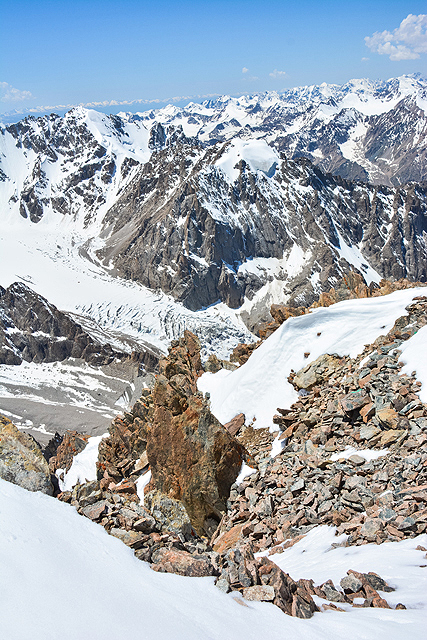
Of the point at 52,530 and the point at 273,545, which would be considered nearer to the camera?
the point at 52,530

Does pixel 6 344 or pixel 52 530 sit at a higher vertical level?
pixel 52 530

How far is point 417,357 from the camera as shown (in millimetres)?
16641

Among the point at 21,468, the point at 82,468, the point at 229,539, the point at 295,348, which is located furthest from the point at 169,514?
the point at 82,468

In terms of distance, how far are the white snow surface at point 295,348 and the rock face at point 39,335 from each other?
158m

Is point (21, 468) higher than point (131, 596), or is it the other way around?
point (131, 596)

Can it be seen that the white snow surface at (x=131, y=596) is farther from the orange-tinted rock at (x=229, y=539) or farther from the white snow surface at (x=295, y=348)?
the white snow surface at (x=295, y=348)

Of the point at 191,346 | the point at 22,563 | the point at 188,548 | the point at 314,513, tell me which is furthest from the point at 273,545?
the point at 191,346

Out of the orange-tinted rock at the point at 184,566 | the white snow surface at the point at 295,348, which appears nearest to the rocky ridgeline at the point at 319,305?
the white snow surface at the point at 295,348

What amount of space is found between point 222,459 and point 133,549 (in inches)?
341

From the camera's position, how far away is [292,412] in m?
20.2

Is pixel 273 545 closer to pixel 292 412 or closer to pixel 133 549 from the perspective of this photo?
pixel 133 549

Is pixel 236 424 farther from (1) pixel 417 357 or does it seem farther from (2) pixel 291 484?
(1) pixel 417 357

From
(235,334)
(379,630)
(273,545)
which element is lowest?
Result: (235,334)

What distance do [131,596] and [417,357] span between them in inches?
579
